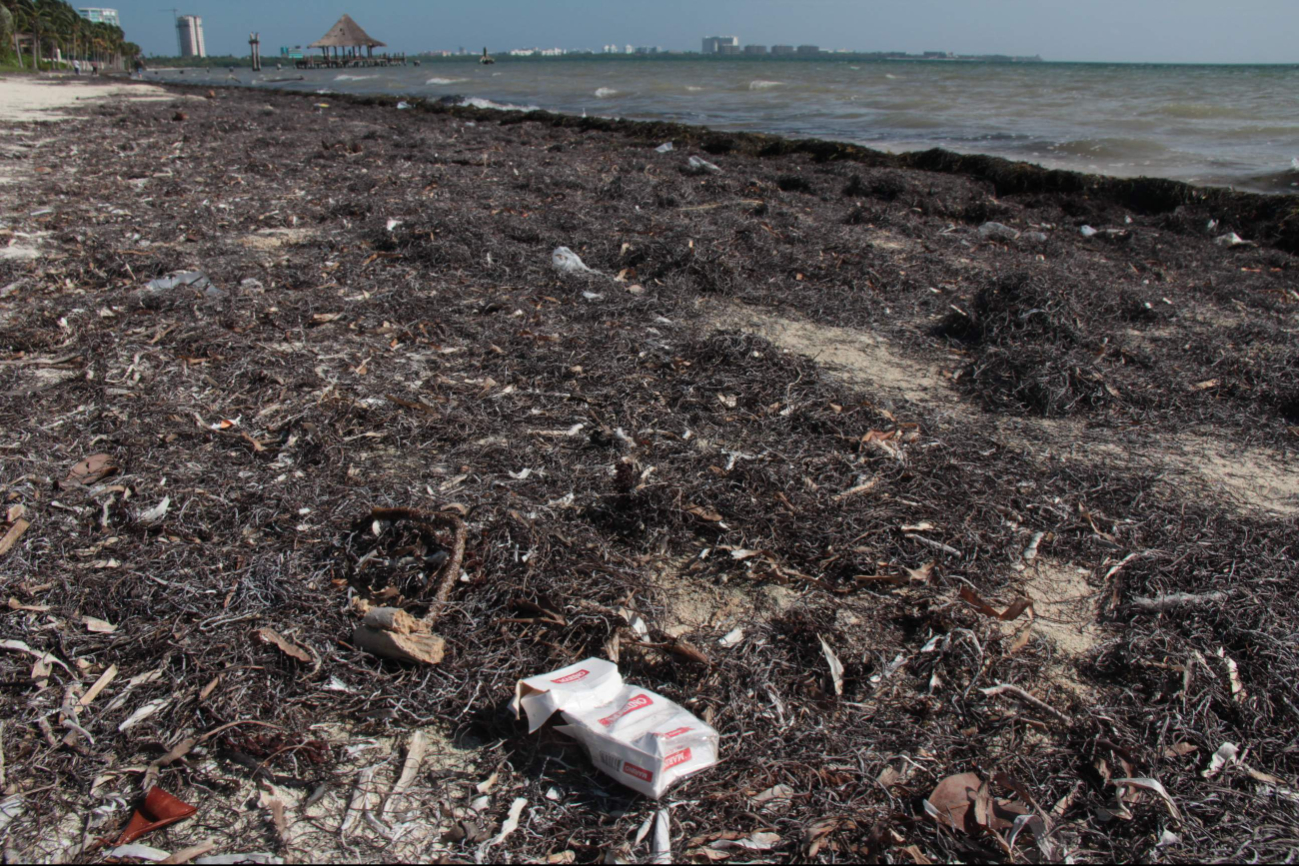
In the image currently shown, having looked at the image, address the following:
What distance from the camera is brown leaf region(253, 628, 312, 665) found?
2.20 metres

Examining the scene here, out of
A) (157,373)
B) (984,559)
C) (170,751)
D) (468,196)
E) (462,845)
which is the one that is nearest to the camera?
(462,845)

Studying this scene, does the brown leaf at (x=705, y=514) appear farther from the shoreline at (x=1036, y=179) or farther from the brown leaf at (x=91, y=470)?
the shoreline at (x=1036, y=179)

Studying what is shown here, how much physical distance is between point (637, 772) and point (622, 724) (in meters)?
0.14

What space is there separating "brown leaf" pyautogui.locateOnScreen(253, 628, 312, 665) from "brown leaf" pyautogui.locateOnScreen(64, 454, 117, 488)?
54.2 inches

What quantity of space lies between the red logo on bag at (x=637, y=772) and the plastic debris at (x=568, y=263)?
4709 mm

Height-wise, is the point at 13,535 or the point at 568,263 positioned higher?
the point at 568,263

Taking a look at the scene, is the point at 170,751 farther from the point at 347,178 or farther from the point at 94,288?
the point at 347,178

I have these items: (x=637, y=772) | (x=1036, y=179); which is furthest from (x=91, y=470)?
(x=1036, y=179)

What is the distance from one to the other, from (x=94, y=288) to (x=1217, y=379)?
25.1 feet

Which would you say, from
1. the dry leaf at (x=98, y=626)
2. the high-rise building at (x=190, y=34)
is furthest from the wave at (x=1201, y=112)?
the high-rise building at (x=190, y=34)

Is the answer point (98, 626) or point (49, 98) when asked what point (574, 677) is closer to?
point (98, 626)

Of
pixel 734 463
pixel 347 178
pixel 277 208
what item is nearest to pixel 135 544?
pixel 734 463

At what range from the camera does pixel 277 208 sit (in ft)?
26.0

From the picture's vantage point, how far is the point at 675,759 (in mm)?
1868
